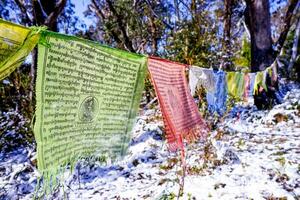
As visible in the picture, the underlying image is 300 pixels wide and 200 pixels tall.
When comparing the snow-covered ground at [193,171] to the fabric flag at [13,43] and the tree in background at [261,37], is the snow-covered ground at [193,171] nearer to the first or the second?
the tree in background at [261,37]

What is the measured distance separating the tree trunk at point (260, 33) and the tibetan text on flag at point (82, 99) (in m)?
6.61

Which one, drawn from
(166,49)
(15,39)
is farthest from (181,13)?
(15,39)

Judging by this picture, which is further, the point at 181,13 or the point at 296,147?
the point at 181,13

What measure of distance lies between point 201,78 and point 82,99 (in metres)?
2.84

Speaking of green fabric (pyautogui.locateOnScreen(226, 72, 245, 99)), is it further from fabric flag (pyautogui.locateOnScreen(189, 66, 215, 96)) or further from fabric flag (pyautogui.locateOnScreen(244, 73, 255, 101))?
fabric flag (pyautogui.locateOnScreen(189, 66, 215, 96))

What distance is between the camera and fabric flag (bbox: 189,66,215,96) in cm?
421

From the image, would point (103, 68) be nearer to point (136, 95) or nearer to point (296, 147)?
point (136, 95)

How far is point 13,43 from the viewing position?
148cm

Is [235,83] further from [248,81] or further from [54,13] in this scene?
[54,13]

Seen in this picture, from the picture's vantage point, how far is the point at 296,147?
5508mm

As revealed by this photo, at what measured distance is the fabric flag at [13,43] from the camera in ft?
4.73

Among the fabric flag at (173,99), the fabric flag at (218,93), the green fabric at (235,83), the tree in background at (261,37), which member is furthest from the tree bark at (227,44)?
the fabric flag at (173,99)

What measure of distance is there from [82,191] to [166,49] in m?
6.58

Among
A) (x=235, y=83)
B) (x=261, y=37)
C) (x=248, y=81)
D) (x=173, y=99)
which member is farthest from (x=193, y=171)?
(x=261, y=37)
